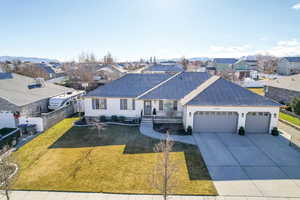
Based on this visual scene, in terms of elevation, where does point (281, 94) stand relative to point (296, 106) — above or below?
above

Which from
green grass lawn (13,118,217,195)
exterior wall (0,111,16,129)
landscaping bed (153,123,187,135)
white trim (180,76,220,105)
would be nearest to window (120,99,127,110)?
landscaping bed (153,123,187,135)

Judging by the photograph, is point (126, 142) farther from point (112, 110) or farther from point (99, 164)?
point (112, 110)

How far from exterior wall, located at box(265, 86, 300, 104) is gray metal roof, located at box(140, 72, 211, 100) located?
1214 centimetres

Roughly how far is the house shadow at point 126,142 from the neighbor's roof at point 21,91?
6.11 meters

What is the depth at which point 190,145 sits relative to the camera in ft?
44.0

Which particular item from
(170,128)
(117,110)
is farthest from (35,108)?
(170,128)

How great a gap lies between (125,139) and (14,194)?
766 centimetres

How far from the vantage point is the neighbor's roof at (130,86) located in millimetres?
19109

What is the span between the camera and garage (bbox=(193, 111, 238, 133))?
15.6 meters

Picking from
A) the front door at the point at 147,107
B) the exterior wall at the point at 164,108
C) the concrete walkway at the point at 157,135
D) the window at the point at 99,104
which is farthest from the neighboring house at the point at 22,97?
the exterior wall at the point at 164,108

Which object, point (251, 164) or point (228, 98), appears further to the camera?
point (228, 98)

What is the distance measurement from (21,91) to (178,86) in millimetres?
17282

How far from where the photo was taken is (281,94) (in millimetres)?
25922

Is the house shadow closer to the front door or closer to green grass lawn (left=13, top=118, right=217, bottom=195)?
green grass lawn (left=13, top=118, right=217, bottom=195)
